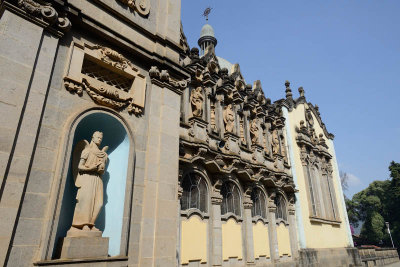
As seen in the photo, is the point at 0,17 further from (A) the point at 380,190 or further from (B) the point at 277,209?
(A) the point at 380,190

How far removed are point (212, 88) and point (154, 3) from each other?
5.07m

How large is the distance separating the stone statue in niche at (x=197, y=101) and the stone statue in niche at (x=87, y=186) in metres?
5.57

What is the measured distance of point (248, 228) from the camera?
11.4 meters

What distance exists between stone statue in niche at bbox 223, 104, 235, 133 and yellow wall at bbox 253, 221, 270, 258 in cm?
459

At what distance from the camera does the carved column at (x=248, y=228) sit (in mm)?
10961

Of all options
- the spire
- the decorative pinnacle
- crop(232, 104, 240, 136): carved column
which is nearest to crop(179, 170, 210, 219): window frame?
crop(232, 104, 240, 136): carved column

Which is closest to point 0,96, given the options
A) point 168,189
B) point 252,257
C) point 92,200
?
point 92,200

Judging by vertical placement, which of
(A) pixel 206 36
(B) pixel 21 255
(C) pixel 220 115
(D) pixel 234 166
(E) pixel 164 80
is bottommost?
(B) pixel 21 255

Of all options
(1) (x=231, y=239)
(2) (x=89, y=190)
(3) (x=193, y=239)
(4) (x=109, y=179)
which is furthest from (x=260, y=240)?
(2) (x=89, y=190)

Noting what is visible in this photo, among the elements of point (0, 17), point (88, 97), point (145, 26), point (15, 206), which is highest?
point (145, 26)

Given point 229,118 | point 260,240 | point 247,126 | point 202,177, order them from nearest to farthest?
1. point 202,177
2. point 260,240
3. point 229,118
4. point 247,126

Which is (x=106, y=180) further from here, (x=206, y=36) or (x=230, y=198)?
(x=206, y=36)

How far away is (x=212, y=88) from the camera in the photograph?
12.2m

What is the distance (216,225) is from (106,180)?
5333mm
